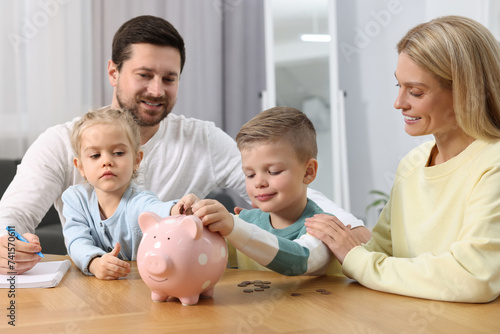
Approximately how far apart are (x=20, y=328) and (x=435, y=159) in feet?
2.78

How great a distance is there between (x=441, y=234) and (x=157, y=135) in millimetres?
1317

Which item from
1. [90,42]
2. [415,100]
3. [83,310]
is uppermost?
[90,42]

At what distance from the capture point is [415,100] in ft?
3.55

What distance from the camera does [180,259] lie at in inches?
35.5

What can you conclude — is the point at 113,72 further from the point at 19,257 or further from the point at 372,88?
the point at 372,88

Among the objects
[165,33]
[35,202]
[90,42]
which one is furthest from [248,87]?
[35,202]

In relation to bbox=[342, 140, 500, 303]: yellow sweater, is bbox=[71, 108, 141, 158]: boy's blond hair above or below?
above

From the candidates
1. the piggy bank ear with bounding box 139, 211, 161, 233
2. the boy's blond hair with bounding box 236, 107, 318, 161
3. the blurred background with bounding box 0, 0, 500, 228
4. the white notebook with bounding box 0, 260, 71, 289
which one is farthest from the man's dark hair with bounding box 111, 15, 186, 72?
the blurred background with bounding box 0, 0, 500, 228

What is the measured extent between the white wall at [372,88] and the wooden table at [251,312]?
3199 mm

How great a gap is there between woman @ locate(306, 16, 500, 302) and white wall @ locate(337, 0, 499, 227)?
296cm

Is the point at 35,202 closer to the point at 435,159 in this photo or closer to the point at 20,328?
the point at 20,328

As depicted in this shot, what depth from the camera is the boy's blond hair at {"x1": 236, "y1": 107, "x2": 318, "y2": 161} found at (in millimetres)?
1257

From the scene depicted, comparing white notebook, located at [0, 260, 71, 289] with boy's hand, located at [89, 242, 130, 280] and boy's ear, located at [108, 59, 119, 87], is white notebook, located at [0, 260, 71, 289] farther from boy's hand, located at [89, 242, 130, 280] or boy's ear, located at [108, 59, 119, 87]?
boy's ear, located at [108, 59, 119, 87]

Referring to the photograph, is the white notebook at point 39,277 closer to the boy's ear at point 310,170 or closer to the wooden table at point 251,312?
the wooden table at point 251,312
